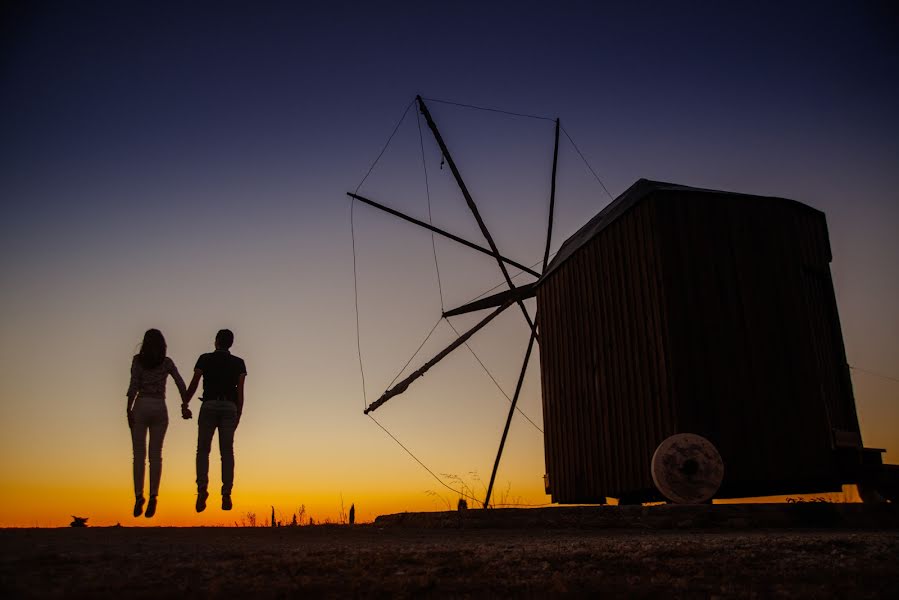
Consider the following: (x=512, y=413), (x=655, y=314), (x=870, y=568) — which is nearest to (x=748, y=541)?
(x=870, y=568)

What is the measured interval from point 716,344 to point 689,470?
6.62 ft

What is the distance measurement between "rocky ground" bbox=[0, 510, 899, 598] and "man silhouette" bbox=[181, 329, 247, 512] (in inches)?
95.2

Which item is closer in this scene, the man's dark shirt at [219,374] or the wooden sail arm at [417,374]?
the man's dark shirt at [219,374]

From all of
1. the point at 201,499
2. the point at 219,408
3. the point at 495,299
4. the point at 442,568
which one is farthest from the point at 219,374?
the point at 495,299

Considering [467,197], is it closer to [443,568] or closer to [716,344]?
[716,344]

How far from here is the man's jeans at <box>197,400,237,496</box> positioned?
8.00 meters

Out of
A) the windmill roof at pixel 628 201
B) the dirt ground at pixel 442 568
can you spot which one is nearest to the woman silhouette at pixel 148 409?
the dirt ground at pixel 442 568

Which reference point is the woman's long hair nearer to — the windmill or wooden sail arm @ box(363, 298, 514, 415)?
the windmill

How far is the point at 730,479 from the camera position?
33.6 feet

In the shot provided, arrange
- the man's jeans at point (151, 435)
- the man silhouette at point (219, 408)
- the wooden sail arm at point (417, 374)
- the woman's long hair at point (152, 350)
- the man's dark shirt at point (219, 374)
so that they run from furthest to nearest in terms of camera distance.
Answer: the wooden sail arm at point (417, 374)
the man's dark shirt at point (219, 374)
the man silhouette at point (219, 408)
the woman's long hair at point (152, 350)
the man's jeans at point (151, 435)

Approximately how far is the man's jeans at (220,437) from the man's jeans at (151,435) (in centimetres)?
51

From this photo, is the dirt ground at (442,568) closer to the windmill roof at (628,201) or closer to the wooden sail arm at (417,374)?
the windmill roof at (628,201)

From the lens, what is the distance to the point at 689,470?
9.77 m

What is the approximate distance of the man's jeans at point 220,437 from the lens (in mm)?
8000
